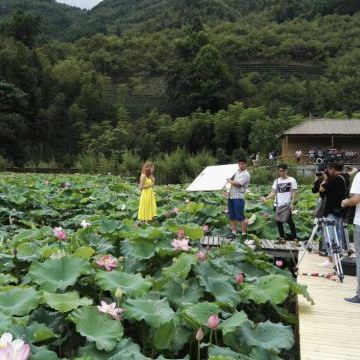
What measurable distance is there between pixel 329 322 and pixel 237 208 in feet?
9.70

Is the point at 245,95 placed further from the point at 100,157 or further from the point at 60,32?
the point at 60,32

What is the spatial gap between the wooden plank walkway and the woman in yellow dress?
3.00m

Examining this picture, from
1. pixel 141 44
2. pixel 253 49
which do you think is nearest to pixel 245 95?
pixel 253 49

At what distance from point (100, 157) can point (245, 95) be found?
89.3 ft

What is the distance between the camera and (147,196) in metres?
7.37

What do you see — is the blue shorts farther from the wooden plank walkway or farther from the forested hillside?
the forested hillside

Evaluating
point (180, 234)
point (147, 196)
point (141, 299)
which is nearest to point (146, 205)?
point (147, 196)

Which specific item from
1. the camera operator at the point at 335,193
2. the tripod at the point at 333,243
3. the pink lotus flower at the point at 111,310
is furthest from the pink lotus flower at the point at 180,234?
the pink lotus flower at the point at 111,310

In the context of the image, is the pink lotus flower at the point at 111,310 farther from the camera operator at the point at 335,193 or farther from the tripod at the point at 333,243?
the camera operator at the point at 335,193

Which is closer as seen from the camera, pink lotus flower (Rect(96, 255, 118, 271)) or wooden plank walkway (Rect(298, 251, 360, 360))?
wooden plank walkway (Rect(298, 251, 360, 360))

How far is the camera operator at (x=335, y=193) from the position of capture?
497 cm

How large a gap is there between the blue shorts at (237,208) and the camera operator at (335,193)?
1.47 meters

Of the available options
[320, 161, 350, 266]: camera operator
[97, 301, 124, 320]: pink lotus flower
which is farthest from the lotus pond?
[320, 161, 350, 266]: camera operator

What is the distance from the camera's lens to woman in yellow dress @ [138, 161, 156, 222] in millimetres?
7293
